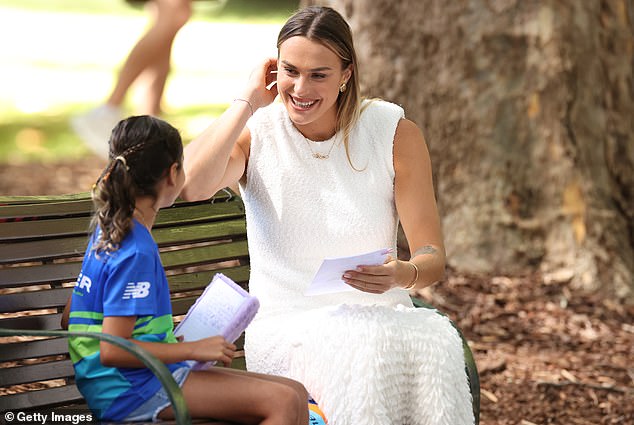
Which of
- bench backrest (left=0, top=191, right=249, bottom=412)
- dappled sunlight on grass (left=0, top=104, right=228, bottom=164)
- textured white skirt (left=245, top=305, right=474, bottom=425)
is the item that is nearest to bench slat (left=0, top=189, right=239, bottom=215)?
bench backrest (left=0, top=191, right=249, bottom=412)

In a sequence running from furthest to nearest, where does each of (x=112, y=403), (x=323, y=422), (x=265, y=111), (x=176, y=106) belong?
(x=176, y=106) < (x=265, y=111) < (x=323, y=422) < (x=112, y=403)

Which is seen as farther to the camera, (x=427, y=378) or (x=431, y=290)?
(x=431, y=290)

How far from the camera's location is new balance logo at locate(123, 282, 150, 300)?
2674mm

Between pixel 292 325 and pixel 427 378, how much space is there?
433 millimetres

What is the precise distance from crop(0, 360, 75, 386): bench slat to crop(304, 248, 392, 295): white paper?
2.78 feet

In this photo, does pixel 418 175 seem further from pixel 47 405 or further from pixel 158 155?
pixel 47 405

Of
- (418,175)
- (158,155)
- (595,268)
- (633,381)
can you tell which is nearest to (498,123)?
(595,268)

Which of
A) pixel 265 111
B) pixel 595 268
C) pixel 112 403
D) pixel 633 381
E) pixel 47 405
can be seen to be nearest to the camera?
pixel 112 403

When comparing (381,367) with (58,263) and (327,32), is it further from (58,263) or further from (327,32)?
(58,263)

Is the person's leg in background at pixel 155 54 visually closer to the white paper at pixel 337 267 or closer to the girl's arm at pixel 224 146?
the girl's arm at pixel 224 146

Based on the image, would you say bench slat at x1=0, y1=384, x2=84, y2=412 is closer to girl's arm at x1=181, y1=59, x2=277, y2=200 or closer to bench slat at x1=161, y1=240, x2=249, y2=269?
bench slat at x1=161, y1=240, x2=249, y2=269

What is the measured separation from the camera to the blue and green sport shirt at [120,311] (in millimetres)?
2686

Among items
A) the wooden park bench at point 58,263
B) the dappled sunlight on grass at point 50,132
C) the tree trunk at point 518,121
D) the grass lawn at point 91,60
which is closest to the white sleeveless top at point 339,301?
the wooden park bench at point 58,263

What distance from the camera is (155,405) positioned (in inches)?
110
